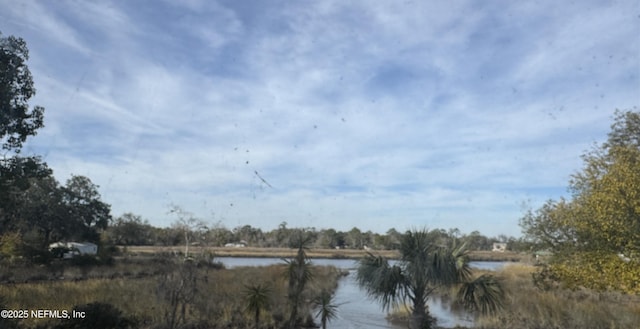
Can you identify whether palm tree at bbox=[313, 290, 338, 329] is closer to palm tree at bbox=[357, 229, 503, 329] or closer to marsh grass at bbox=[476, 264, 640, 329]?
palm tree at bbox=[357, 229, 503, 329]

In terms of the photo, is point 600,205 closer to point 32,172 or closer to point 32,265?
point 32,172

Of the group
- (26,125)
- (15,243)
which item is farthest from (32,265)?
(26,125)

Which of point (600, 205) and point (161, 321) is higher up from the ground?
point (600, 205)

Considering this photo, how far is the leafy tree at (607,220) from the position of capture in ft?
48.8

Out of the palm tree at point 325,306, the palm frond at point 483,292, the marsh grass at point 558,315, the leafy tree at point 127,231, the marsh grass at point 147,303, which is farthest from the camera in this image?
the leafy tree at point 127,231

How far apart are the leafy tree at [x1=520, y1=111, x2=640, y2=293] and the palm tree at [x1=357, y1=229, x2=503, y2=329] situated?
6366 mm

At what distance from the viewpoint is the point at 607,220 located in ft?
50.6

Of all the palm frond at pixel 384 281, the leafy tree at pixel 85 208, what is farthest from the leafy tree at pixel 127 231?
the palm frond at pixel 384 281

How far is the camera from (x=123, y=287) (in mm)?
21531

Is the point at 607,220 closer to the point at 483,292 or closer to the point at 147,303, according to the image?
the point at 483,292

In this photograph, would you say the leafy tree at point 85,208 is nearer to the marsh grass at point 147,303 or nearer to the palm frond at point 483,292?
the marsh grass at point 147,303

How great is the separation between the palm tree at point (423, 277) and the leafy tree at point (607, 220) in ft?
20.9

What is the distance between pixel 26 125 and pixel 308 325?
15.6 metres

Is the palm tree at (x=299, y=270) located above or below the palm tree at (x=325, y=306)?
above
